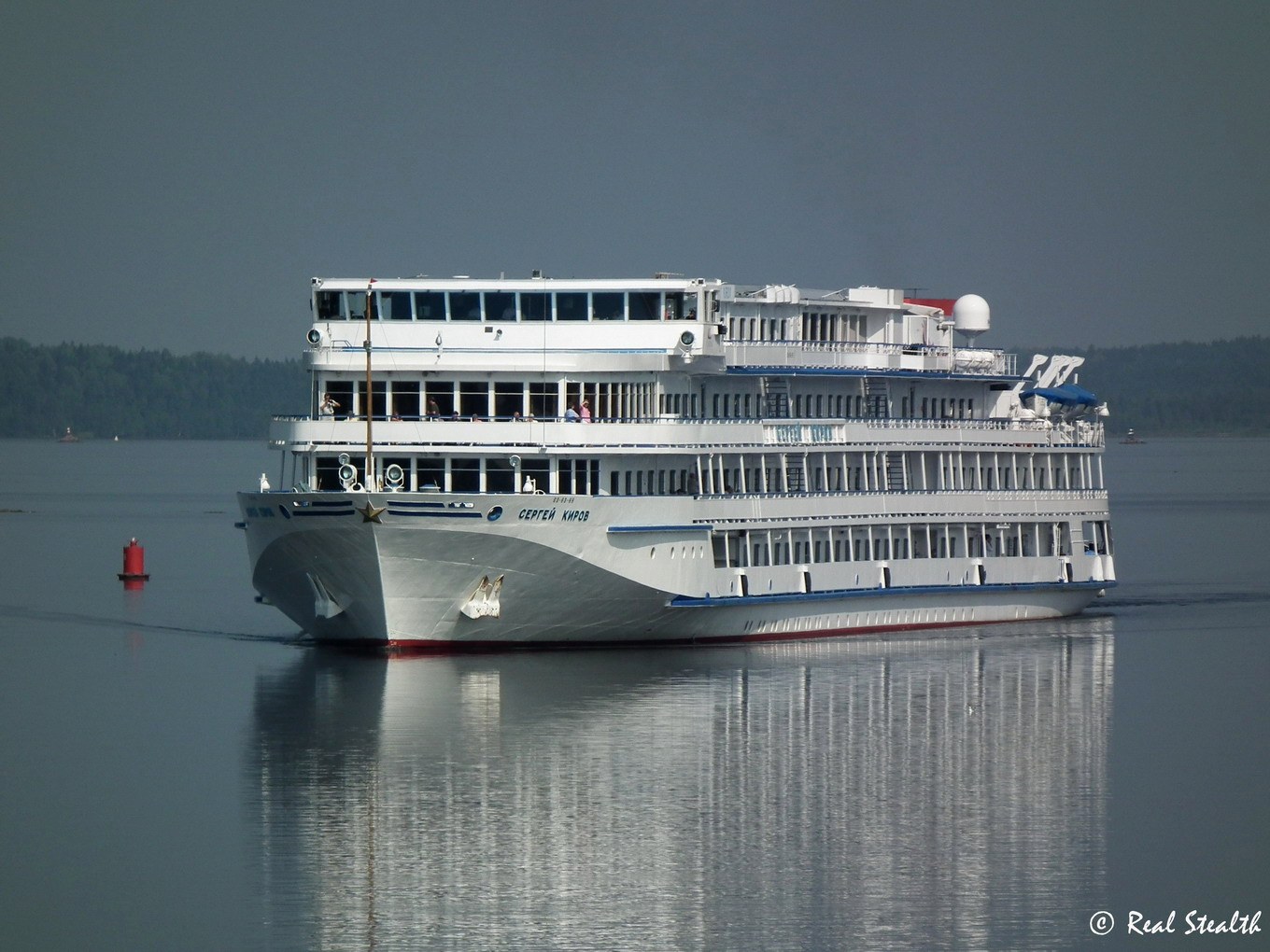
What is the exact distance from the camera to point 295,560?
57281 millimetres

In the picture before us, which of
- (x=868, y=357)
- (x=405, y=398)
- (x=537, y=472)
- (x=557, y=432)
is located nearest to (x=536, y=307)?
(x=557, y=432)

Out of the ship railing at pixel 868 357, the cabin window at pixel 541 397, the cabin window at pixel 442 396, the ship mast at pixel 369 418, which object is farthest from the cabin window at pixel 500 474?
the ship railing at pixel 868 357

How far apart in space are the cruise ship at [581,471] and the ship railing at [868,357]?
12 centimetres

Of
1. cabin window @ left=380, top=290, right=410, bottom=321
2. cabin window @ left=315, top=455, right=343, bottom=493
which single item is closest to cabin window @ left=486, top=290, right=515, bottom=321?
cabin window @ left=380, top=290, right=410, bottom=321

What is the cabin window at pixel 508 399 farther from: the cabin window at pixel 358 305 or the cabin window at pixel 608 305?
the cabin window at pixel 358 305

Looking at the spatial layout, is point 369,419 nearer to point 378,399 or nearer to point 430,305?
point 378,399

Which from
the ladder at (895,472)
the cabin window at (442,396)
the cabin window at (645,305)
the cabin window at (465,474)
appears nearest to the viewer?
the cabin window at (465,474)

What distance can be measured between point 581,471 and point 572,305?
4557mm

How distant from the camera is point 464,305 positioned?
58.6 meters

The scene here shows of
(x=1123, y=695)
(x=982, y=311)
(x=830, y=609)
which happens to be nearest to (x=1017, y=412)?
(x=982, y=311)

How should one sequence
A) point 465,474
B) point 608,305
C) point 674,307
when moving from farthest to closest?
point 674,307 → point 608,305 → point 465,474

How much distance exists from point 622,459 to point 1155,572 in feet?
155

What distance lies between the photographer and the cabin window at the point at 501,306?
58375mm

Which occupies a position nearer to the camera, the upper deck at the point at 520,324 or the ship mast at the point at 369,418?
the ship mast at the point at 369,418
